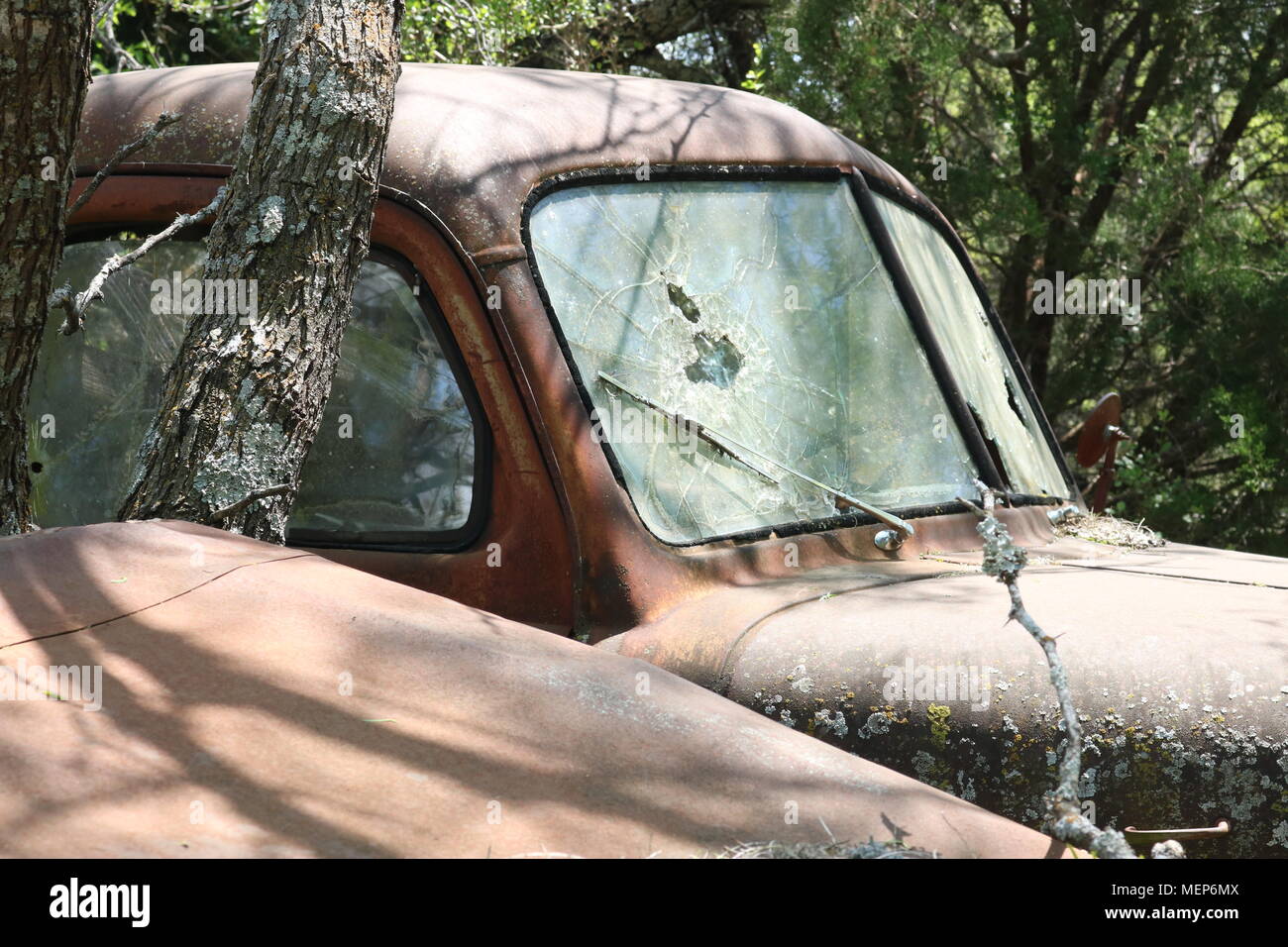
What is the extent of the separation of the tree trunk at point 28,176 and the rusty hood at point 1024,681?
1296mm

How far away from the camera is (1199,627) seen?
2340 mm

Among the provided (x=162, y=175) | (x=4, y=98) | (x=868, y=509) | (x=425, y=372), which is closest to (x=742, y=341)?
(x=868, y=509)

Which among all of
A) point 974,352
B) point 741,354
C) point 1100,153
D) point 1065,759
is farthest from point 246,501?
point 1100,153

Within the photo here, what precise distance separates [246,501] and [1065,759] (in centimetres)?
155

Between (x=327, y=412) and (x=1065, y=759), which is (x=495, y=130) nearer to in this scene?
(x=327, y=412)

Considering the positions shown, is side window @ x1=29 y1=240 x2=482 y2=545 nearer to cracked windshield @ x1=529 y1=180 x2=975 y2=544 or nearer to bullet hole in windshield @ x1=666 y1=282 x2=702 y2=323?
cracked windshield @ x1=529 y1=180 x2=975 y2=544

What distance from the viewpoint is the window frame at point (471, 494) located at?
274 cm

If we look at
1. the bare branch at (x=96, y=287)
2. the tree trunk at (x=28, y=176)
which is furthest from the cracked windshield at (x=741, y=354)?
the tree trunk at (x=28, y=176)

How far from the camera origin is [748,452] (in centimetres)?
291

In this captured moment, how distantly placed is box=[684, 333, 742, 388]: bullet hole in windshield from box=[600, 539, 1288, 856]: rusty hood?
0.50m

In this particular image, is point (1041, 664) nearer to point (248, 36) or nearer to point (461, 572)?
point (461, 572)

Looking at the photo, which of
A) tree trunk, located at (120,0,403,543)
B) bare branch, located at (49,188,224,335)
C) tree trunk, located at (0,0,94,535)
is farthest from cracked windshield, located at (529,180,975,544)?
tree trunk, located at (0,0,94,535)
